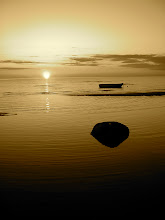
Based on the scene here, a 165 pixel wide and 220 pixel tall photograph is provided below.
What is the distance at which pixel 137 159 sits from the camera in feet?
54.2

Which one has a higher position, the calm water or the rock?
the rock

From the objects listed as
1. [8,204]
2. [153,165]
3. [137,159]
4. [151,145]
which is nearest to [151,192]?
[153,165]

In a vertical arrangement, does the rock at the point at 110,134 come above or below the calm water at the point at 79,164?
above

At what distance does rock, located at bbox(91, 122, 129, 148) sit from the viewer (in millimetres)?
20822

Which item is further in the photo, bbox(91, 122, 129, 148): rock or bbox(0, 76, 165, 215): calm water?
bbox(91, 122, 129, 148): rock

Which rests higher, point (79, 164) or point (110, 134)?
point (110, 134)

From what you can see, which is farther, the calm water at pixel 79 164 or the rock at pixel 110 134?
the rock at pixel 110 134

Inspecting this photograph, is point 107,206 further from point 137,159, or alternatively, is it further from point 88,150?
point 88,150

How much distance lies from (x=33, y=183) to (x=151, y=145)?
10518 mm

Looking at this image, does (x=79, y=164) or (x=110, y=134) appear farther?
(x=110, y=134)

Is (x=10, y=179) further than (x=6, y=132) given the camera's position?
No

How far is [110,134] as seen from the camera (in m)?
21.2

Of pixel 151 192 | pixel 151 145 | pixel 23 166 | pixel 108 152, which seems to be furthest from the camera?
pixel 151 145

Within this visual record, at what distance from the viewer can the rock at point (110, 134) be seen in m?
20.8
